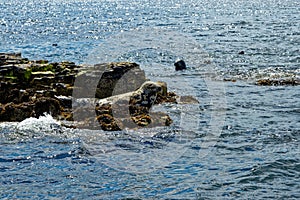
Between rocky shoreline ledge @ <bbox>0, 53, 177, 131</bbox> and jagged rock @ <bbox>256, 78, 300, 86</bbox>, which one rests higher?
rocky shoreline ledge @ <bbox>0, 53, 177, 131</bbox>

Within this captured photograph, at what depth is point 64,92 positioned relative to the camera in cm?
2544

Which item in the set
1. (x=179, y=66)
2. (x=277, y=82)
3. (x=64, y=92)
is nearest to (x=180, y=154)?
(x=64, y=92)

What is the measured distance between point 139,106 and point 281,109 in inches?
269

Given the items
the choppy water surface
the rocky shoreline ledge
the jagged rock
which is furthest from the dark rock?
the rocky shoreline ledge

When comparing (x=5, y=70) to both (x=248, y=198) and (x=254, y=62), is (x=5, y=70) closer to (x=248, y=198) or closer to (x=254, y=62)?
(x=248, y=198)

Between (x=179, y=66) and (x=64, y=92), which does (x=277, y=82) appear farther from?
(x=64, y=92)

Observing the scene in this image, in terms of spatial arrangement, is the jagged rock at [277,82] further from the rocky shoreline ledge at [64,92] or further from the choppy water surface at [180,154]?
the rocky shoreline ledge at [64,92]


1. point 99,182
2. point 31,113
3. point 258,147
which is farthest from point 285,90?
point 99,182

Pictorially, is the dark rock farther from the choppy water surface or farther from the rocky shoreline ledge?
the rocky shoreline ledge

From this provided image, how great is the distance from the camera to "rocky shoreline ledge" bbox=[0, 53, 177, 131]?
2191cm

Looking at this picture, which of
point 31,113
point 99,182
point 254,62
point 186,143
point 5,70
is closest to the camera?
point 99,182

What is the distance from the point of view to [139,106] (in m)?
23.4

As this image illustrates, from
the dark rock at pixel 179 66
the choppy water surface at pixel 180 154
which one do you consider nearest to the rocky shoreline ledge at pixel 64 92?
the choppy water surface at pixel 180 154

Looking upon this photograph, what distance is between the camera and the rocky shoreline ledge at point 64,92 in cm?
2191
